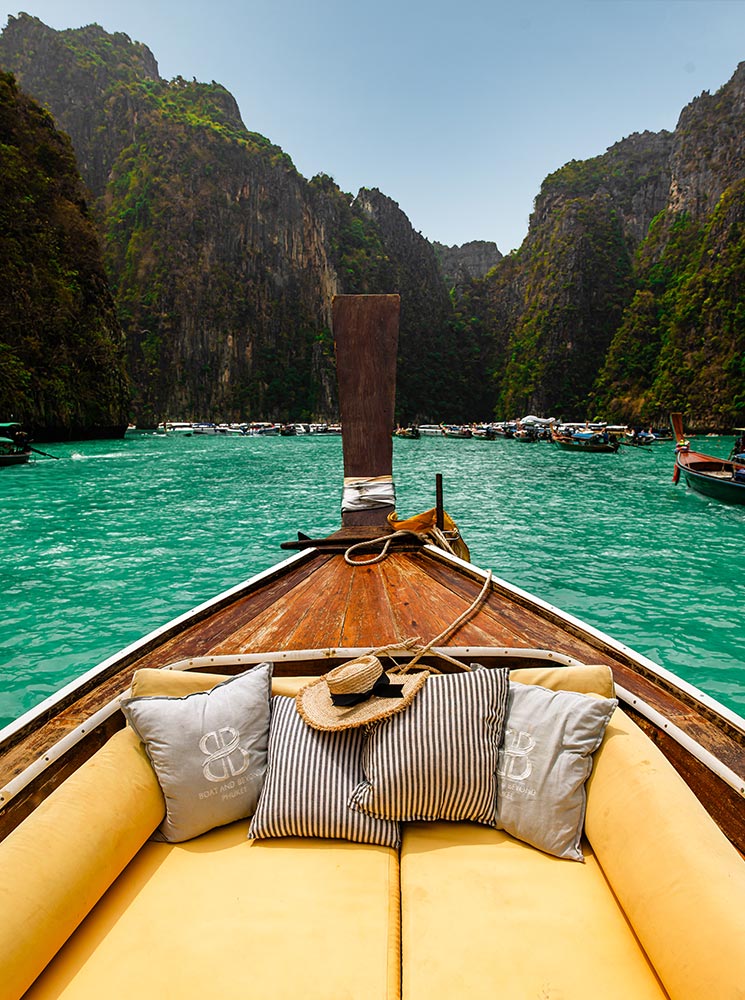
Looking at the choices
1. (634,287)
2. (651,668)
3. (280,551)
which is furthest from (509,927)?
(634,287)

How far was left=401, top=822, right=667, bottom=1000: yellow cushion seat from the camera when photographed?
1031mm

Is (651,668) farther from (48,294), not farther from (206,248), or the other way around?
(206,248)

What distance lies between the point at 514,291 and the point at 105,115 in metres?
67.5

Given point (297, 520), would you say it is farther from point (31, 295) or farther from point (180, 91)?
point (180, 91)

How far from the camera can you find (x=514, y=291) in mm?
81562

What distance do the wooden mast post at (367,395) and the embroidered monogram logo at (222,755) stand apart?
8.63 feet

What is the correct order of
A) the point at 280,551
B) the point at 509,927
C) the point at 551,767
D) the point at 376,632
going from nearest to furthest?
the point at 509,927, the point at 551,767, the point at 376,632, the point at 280,551

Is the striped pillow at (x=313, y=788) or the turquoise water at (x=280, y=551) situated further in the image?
the turquoise water at (x=280, y=551)

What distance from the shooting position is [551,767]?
4.67 ft

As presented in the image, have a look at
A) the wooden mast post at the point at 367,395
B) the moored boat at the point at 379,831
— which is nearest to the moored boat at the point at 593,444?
the wooden mast post at the point at 367,395

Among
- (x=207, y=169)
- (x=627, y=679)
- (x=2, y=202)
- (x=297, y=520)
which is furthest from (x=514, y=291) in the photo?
(x=627, y=679)

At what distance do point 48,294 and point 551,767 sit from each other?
1365 inches

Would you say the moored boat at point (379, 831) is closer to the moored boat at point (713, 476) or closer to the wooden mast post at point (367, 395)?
the wooden mast post at point (367, 395)

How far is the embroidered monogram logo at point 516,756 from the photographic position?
1459mm
